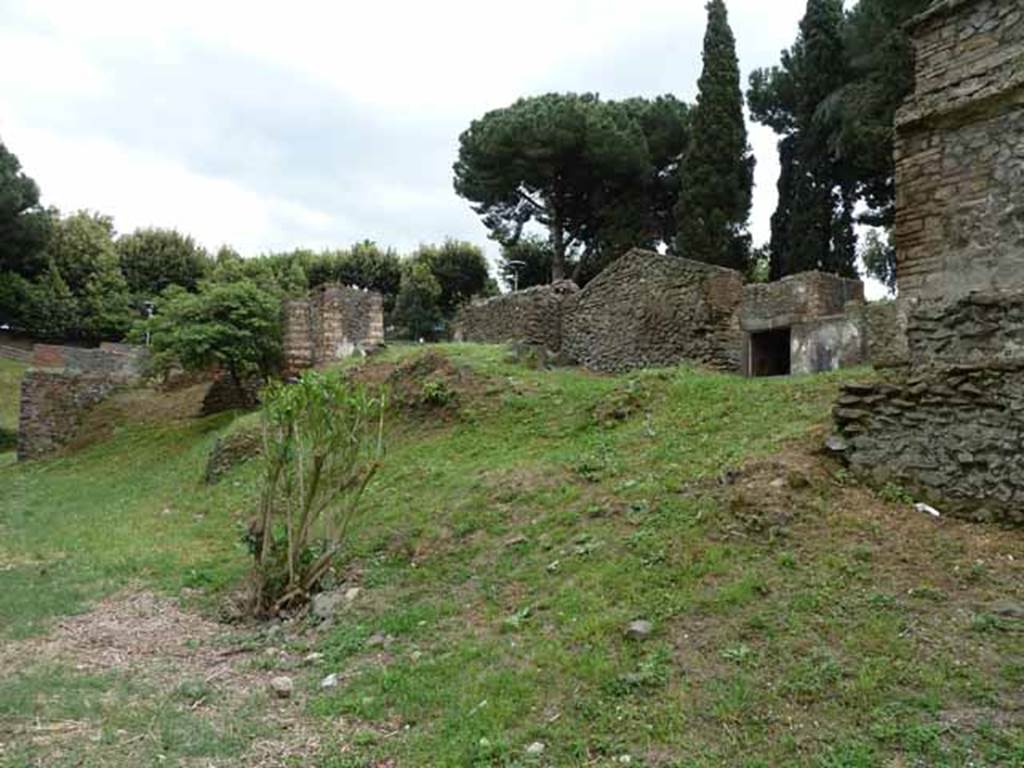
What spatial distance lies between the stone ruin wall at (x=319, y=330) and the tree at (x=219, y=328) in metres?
0.32

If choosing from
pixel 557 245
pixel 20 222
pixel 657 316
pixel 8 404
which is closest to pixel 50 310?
pixel 20 222

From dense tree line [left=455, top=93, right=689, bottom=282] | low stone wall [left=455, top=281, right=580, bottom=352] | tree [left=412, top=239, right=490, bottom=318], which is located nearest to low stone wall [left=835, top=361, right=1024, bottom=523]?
low stone wall [left=455, top=281, right=580, bottom=352]

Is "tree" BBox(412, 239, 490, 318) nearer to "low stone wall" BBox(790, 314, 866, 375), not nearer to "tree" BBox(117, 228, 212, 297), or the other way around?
"tree" BBox(117, 228, 212, 297)

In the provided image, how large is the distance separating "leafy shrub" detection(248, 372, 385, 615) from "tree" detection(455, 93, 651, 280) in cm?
2034

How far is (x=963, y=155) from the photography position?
5.47m

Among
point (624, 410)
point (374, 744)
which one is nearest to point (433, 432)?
point (624, 410)

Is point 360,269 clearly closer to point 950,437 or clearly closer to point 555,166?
point 555,166

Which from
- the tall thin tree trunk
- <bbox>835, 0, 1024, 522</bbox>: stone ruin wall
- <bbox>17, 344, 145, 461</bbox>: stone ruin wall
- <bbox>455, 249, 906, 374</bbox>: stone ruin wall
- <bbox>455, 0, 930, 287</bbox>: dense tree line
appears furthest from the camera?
the tall thin tree trunk

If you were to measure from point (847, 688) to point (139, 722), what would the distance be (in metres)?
3.21

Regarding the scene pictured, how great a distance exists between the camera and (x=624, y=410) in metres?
8.31

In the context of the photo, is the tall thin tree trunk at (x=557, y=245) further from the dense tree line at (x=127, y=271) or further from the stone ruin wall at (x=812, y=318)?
the stone ruin wall at (x=812, y=318)

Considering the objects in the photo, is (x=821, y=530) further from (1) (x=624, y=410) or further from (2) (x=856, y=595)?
(1) (x=624, y=410)

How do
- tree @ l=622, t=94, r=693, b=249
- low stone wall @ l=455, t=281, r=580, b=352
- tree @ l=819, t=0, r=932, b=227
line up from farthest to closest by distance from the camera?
tree @ l=622, t=94, r=693, b=249 < tree @ l=819, t=0, r=932, b=227 < low stone wall @ l=455, t=281, r=580, b=352

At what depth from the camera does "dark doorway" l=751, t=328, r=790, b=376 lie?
11992 millimetres
